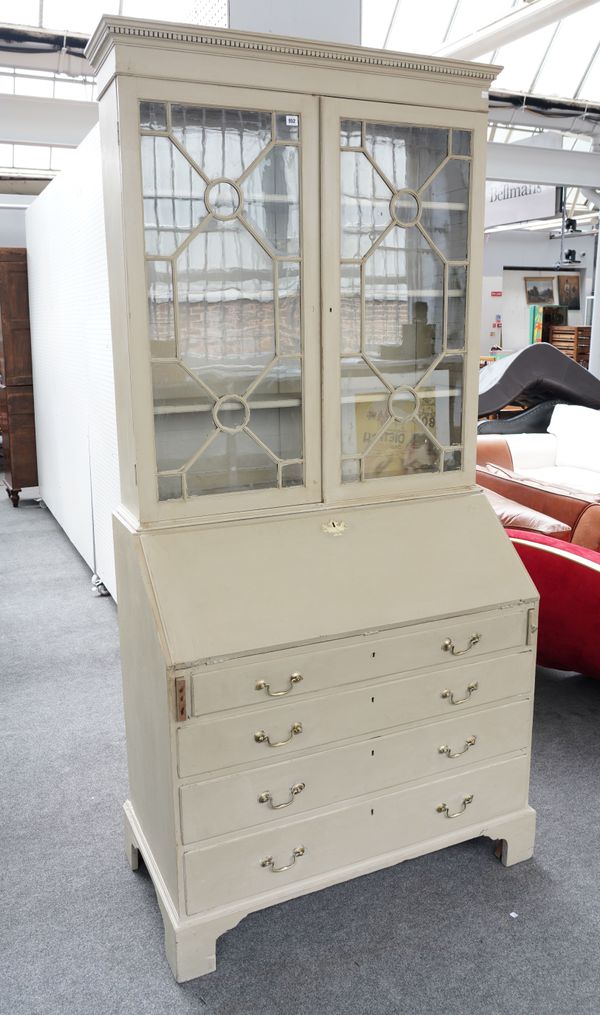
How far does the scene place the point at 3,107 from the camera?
5.41 m

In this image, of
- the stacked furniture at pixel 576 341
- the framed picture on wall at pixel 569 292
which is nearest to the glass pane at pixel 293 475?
the stacked furniture at pixel 576 341

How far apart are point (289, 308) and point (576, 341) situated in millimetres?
11178

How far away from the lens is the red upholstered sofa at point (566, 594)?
280 centimetres

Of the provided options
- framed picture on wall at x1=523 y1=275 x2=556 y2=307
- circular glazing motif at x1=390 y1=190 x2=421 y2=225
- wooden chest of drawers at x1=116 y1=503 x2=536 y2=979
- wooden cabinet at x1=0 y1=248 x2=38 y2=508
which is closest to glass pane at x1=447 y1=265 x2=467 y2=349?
circular glazing motif at x1=390 y1=190 x2=421 y2=225

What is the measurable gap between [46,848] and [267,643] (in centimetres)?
112

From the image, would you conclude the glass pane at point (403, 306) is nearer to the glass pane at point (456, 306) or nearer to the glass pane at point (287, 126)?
the glass pane at point (456, 306)

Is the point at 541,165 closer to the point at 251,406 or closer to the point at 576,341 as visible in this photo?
the point at 576,341

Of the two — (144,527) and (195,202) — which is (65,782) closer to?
(144,527)

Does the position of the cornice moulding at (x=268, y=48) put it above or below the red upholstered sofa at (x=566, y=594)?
above

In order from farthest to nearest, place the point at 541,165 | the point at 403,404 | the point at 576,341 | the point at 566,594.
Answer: the point at 576,341 < the point at 541,165 < the point at 566,594 < the point at 403,404

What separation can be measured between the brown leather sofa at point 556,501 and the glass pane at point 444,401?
0.92 m

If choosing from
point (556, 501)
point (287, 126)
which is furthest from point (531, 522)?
point (287, 126)

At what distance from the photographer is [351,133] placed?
77.6 inches

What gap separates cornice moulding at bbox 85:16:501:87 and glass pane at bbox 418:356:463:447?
72 centimetres
